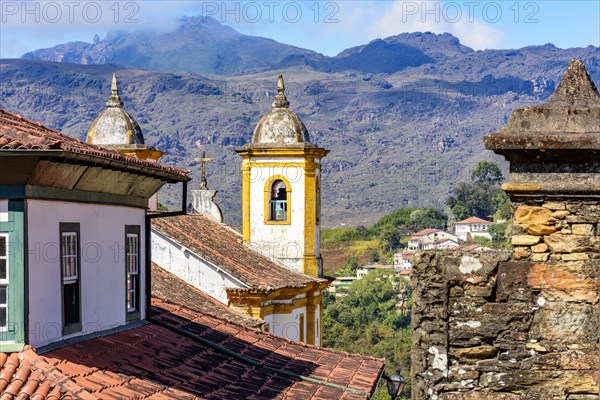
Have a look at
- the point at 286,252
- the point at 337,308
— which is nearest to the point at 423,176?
the point at 337,308

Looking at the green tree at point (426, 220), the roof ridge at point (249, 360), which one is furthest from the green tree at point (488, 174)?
the roof ridge at point (249, 360)

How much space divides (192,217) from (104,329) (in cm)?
1963

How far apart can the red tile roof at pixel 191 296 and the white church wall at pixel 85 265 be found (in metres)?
10.2

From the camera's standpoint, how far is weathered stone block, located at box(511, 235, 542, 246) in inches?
297

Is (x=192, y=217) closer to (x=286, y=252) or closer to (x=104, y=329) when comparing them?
(x=286, y=252)

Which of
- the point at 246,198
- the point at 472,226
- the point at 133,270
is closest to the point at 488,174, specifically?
the point at 472,226

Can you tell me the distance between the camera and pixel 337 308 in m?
87.5

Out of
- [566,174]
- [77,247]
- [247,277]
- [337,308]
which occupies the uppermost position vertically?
[566,174]

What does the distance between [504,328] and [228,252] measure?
24072 mm

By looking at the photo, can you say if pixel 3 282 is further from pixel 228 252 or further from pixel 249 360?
pixel 228 252

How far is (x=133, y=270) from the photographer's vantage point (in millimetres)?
14602

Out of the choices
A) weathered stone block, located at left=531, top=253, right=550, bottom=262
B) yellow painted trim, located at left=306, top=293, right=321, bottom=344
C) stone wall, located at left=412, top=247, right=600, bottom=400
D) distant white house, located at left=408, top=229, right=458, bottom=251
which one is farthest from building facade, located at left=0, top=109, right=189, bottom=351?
A: yellow painted trim, located at left=306, top=293, right=321, bottom=344

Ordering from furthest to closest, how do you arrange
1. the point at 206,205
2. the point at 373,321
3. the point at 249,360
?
the point at 373,321
the point at 206,205
the point at 249,360

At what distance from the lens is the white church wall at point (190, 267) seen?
28719 mm
